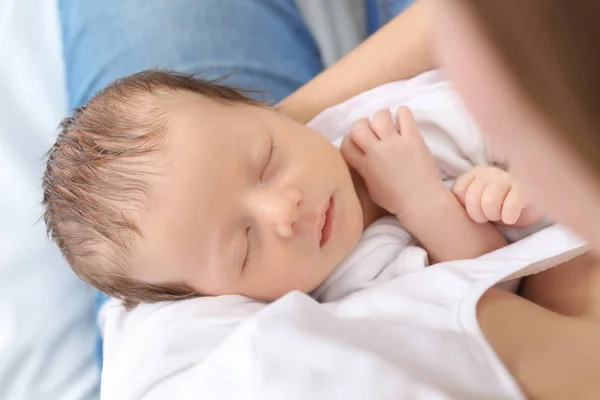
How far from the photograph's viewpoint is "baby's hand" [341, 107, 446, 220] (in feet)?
2.59

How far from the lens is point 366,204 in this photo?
881 mm

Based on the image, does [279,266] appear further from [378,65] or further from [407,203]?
[378,65]

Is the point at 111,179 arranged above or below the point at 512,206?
above

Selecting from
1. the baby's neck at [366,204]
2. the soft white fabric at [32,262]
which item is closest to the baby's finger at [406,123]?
the baby's neck at [366,204]

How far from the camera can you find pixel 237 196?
739 mm

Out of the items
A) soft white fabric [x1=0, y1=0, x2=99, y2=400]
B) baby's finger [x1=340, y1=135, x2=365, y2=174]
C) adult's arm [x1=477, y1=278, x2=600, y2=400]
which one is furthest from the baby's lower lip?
soft white fabric [x1=0, y1=0, x2=99, y2=400]

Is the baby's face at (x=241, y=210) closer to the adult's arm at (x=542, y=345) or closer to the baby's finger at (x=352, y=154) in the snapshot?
the baby's finger at (x=352, y=154)

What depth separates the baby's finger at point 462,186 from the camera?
2.51 ft

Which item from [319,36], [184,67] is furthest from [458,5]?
[319,36]

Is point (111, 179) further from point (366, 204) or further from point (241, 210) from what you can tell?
point (366, 204)

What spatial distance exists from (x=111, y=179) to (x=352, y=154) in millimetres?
336

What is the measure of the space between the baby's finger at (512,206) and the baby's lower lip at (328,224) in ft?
0.70

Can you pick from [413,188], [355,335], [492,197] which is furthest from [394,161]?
[355,335]

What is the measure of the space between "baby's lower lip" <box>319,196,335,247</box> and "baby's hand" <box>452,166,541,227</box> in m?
0.16
